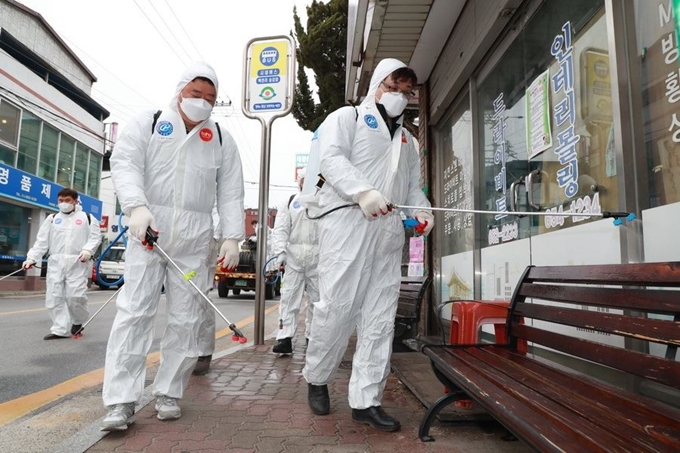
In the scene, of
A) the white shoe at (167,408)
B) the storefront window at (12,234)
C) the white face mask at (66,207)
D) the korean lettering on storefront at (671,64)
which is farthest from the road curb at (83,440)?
the storefront window at (12,234)

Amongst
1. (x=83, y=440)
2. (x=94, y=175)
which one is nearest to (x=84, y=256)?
(x=83, y=440)

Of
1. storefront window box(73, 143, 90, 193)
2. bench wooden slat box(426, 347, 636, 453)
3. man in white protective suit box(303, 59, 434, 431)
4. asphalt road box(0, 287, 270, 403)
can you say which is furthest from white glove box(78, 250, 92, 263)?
storefront window box(73, 143, 90, 193)

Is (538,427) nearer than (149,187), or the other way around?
(538,427)

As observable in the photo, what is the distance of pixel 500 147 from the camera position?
14.5 feet

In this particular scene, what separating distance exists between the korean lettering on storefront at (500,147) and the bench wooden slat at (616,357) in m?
2.06

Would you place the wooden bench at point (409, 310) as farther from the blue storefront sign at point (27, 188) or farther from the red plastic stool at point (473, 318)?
the blue storefront sign at point (27, 188)

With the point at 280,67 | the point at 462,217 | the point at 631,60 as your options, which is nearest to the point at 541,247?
the point at 631,60

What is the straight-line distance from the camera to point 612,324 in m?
1.82

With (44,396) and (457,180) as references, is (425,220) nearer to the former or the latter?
(44,396)

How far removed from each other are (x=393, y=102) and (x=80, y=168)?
21.9m

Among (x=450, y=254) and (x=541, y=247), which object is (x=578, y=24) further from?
(x=450, y=254)

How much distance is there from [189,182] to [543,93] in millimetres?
2531

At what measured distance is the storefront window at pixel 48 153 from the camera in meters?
18.0

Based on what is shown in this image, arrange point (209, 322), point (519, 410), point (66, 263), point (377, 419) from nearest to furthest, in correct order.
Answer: point (519, 410), point (377, 419), point (209, 322), point (66, 263)
